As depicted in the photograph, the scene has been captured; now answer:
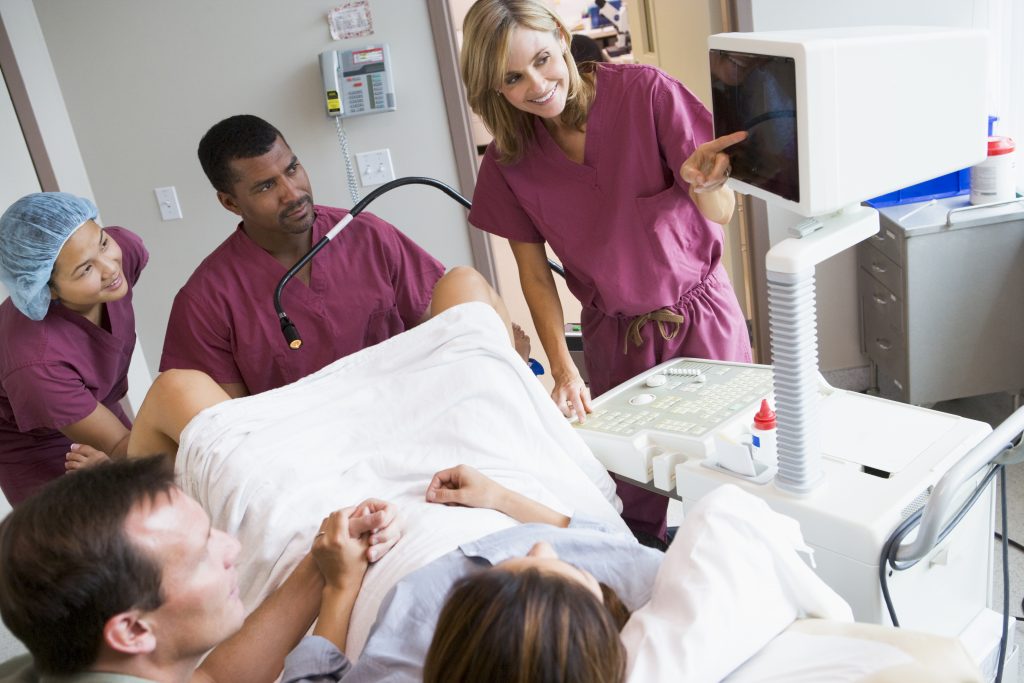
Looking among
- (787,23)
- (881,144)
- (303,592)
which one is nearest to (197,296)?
(303,592)

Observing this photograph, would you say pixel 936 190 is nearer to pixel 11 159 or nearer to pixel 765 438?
pixel 765 438

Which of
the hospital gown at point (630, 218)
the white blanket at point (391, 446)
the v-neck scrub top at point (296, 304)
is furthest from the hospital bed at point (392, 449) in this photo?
the v-neck scrub top at point (296, 304)

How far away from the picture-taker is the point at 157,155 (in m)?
2.92

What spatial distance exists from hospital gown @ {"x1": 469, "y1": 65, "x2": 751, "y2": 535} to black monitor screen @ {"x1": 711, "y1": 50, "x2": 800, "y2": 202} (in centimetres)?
43

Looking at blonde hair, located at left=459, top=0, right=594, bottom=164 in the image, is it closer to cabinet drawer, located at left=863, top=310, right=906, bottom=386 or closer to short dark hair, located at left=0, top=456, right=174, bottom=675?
short dark hair, located at left=0, top=456, right=174, bottom=675

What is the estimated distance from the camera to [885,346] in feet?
8.56

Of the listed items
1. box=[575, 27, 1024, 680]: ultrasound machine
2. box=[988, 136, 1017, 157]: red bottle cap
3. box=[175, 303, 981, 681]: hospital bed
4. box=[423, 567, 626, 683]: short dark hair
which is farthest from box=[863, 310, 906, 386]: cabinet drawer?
box=[423, 567, 626, 683]: short dark hair

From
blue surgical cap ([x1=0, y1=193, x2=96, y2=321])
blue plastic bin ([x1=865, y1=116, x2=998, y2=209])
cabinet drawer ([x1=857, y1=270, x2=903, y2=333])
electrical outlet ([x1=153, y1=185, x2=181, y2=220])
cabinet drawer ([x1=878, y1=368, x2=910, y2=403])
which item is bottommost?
cabinet drawer ([x1=878, y1=368, x2=910, y2=403])

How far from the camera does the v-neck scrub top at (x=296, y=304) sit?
1.87 metres

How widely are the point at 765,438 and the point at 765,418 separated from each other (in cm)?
3

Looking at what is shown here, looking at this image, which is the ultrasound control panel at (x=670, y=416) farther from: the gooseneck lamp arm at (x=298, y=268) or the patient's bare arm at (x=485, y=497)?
the gooseneck lamp arm at (x=298, y=268)

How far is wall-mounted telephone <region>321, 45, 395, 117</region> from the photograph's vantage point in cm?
274

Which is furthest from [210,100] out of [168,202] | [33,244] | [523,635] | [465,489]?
[523,635]

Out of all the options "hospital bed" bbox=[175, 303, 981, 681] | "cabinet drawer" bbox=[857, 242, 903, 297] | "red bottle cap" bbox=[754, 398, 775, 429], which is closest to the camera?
"red bottle cap" bbox=[754, 398, 775, 429]
